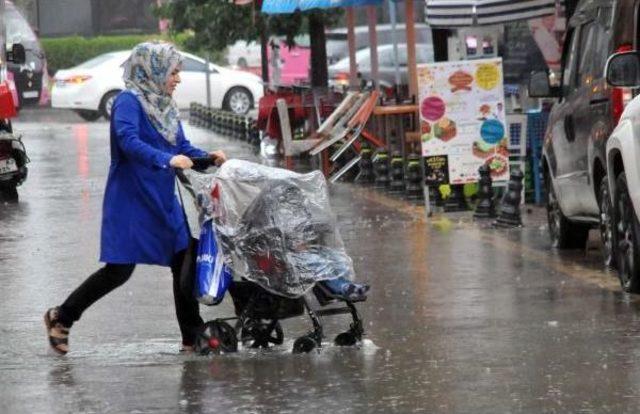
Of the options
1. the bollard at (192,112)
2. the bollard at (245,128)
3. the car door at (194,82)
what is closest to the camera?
the bollard at (245,128)

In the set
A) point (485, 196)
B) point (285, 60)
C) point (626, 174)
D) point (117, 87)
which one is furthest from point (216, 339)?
point (285, 60)

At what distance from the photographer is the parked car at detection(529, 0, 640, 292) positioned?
1189cm

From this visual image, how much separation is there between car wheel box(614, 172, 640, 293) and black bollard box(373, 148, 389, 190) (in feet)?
28.4

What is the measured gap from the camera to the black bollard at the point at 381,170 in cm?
2017

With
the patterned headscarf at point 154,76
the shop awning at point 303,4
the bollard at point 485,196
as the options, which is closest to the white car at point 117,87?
the shop awning at point 303,4

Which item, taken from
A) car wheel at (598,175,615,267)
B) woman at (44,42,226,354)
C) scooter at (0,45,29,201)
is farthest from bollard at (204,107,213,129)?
woman at (44,42,226,354)

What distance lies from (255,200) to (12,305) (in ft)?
8.96

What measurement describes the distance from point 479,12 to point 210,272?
33.7 ft

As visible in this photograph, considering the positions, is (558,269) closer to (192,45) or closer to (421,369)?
(421,369)

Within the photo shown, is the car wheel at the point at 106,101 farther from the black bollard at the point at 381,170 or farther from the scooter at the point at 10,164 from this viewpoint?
the black bollard at the point at 381,170

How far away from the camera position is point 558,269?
12.8 meters

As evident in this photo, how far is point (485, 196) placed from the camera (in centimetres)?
1630

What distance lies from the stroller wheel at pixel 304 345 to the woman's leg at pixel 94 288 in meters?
0.92

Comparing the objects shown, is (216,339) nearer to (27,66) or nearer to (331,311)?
(331,311)
